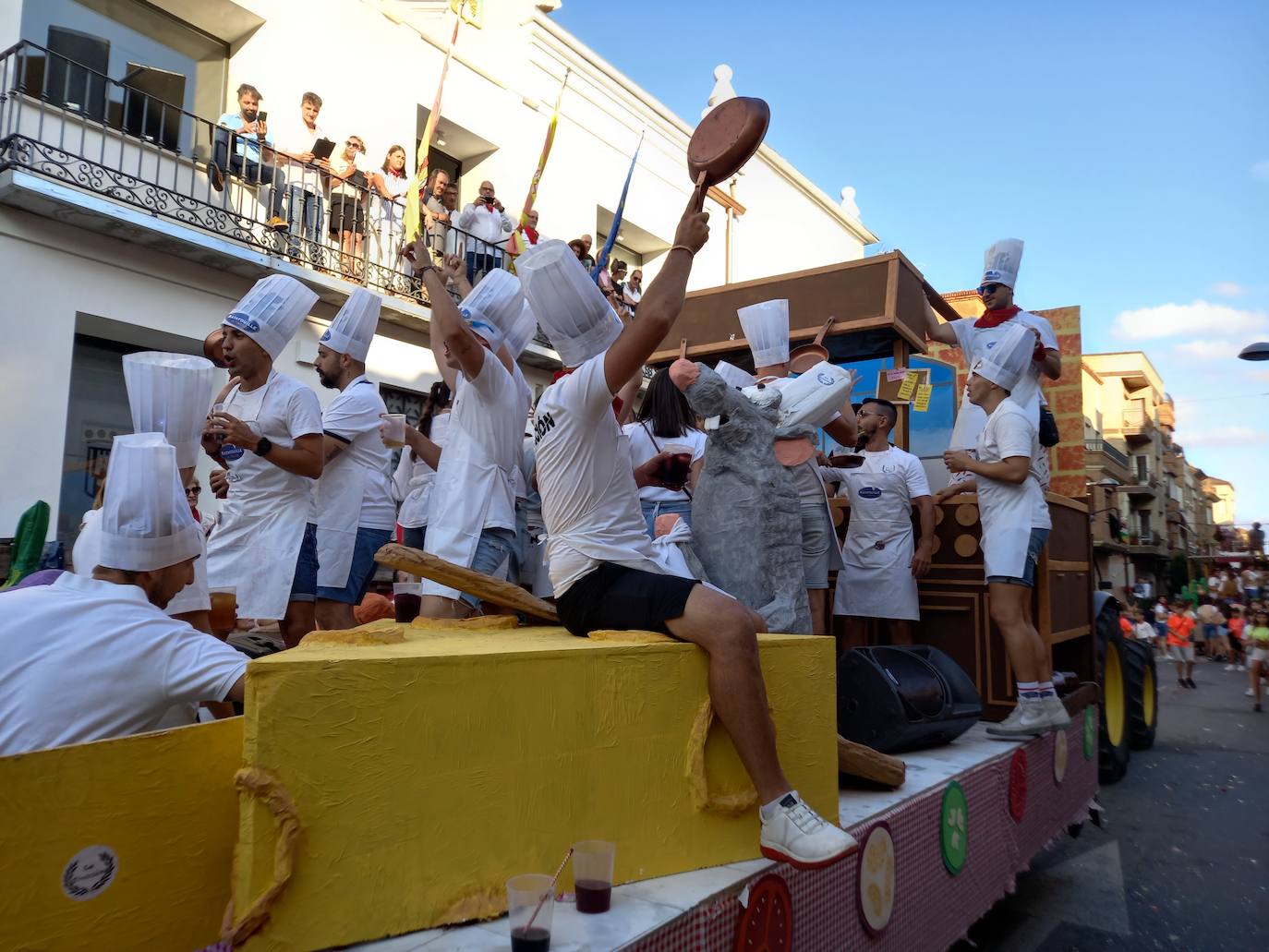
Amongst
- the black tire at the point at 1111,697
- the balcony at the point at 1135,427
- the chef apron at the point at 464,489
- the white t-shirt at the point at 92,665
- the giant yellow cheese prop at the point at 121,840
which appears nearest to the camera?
the giant yellow cheese prop at the point at 121,840

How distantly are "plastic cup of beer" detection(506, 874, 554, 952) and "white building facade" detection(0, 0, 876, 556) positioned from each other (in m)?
8.09

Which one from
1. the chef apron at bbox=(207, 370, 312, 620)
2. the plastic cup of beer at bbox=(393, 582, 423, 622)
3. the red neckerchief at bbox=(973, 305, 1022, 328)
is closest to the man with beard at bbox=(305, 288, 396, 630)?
the chef apron at bbox=(207, 370, 312, 620)

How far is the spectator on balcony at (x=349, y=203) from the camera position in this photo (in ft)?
35.7

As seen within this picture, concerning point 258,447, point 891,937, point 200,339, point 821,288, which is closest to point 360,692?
point 891,937

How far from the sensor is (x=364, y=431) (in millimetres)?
4125

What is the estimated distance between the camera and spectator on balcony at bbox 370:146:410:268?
37.7ft

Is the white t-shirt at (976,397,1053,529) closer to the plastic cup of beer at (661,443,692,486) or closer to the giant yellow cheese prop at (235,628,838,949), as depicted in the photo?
the plastic cup of beer at (661,443,692,486)

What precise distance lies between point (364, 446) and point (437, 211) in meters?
8.40

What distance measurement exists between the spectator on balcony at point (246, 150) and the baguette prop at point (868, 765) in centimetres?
947

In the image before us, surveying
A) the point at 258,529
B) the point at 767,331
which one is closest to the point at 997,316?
the point at 767,331

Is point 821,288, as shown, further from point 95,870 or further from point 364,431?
point 95,870

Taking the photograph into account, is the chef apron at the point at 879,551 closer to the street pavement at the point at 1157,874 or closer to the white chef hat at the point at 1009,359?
the white chef hat at the point at 1009,359

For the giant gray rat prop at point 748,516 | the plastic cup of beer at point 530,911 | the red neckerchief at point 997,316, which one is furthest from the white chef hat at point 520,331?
the red neckerchief at point 997,316

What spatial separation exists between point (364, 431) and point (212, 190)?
749 cm
